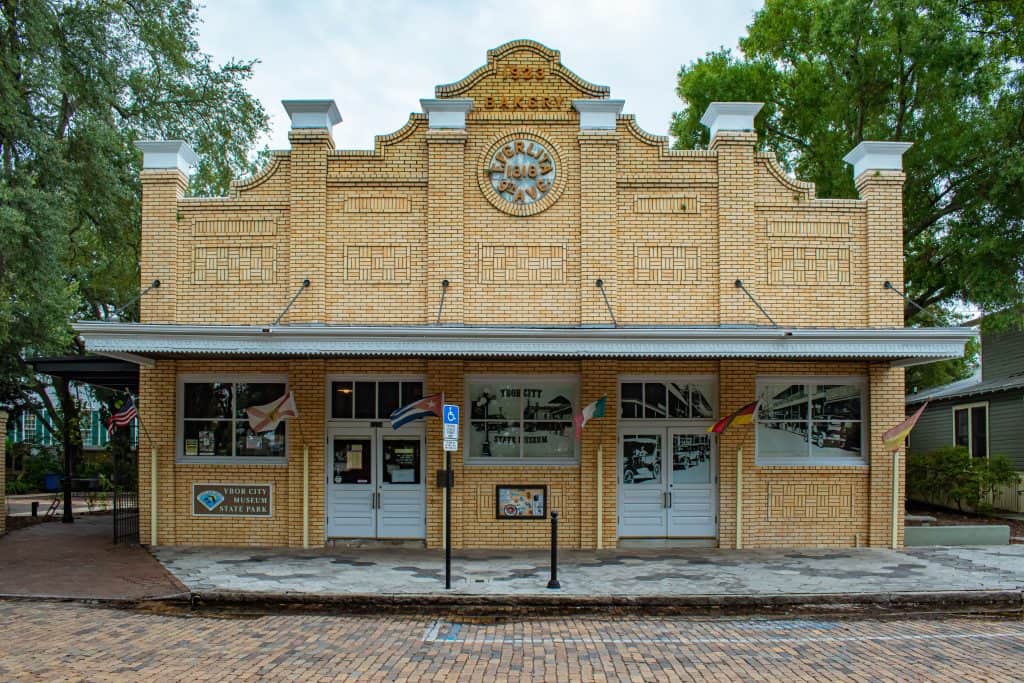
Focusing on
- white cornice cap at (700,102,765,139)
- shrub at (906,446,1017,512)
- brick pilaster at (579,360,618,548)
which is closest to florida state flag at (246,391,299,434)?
brick pilaster at (579,360,618,548)

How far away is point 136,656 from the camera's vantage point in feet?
28.2

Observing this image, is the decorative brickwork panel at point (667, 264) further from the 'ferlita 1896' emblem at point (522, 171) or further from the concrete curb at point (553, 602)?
the concrete curb at point (553, 602)

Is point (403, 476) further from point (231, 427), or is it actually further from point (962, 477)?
point (962, 477)

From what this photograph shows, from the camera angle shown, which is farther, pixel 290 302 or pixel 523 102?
pixel 523 102

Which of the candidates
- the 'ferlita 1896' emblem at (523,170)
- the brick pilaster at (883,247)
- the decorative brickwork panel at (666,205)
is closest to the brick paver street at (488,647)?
the brick pilaster at (883,247)

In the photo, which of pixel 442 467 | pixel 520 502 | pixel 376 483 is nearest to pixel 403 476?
pixel 376 483

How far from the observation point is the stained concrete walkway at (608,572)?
456 inches

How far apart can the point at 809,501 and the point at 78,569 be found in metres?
11.8

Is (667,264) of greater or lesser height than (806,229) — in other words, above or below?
below

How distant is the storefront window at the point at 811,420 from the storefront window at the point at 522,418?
3409mm

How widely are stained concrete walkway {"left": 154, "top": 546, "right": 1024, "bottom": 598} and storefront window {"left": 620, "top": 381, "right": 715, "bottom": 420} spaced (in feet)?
7.69

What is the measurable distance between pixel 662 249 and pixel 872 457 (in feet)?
16.8

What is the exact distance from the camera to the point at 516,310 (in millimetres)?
15086

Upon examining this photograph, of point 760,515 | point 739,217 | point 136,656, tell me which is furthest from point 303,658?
point 739,217
